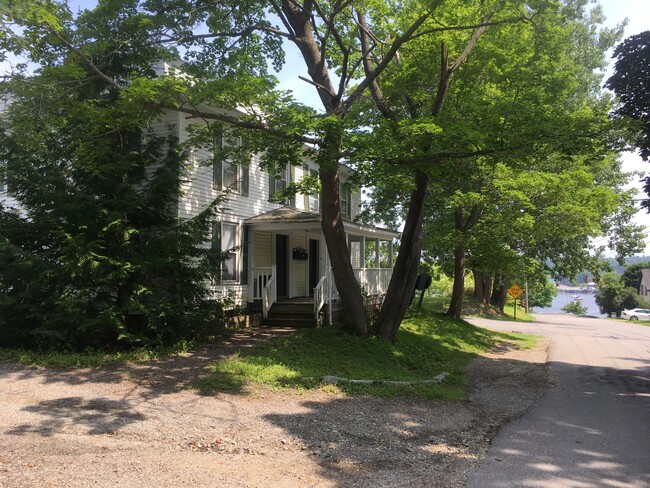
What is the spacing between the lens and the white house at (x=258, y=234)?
13.6m

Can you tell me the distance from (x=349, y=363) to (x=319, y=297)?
175 inches

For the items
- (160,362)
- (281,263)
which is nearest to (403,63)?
(281,263)

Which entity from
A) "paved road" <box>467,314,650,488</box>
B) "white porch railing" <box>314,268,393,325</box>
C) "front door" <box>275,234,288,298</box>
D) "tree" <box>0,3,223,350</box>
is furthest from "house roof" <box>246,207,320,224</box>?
"paved road" <box>467,314,650,488</box>

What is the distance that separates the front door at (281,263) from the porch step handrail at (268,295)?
184 centimetres

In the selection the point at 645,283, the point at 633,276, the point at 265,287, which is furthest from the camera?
the point at 645,283

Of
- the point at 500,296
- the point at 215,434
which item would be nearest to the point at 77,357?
the point at 215,434

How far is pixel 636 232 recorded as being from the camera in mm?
31109

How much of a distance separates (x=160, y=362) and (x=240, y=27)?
876cm

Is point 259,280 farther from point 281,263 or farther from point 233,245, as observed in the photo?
point 281,263

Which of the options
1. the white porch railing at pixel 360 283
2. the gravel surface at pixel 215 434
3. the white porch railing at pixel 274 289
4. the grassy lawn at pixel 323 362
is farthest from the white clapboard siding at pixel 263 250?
the gravel surface at pixel 215 434

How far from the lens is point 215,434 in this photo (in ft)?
18.6

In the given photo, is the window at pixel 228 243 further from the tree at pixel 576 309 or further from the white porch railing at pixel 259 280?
the tree at pixel 576 309

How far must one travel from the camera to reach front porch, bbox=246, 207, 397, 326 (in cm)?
1473

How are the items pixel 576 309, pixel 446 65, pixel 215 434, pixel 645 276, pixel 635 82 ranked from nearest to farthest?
pixel 215 434 → pixel 635 82 → pixel 446 65 → pixel 645 276 → pixel 576 309
